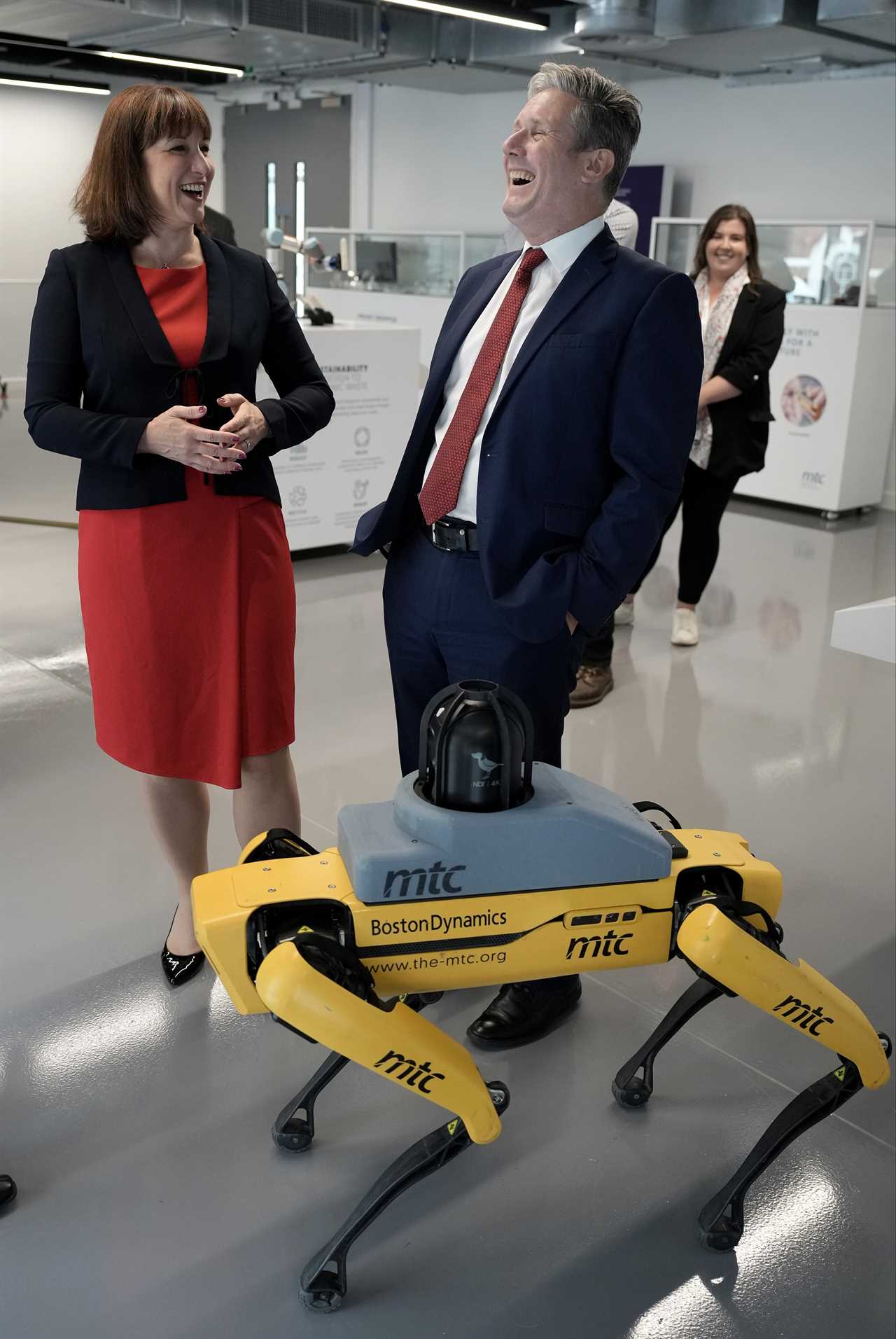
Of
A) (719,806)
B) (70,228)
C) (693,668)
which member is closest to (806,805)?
(719,806)

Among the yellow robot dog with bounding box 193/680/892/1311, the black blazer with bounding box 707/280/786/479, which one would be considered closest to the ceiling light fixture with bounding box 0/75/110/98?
the black blazer with bounding box 707/280/786/479

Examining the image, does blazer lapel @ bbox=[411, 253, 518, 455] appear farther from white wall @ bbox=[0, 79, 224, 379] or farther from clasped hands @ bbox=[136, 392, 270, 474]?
white wall @ bbox=[0, 79, 224, 379]

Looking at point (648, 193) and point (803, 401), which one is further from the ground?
point (648, 193)

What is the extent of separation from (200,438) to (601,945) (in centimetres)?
103

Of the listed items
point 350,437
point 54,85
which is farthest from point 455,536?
point 54,85

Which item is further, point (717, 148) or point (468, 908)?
point (717, 148)

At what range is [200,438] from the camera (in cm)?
188

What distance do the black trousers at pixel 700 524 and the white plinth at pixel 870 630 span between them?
7.49ft

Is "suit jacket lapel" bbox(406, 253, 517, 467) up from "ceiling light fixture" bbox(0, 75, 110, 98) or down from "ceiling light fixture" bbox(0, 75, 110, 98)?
down

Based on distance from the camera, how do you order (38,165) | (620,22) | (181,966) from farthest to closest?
1. (38,165)
2. (620,22)
3. (181,966)

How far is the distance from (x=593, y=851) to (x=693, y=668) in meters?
3.09

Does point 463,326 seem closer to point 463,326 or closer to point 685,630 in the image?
point 463,326

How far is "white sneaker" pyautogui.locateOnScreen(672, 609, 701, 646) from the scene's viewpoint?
4637 mm

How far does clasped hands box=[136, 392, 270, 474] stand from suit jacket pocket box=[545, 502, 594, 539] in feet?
1.76
